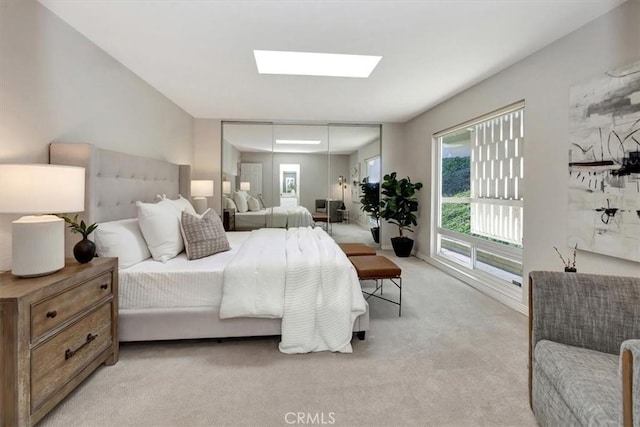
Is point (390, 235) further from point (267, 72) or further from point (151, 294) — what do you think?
point (151, 294)

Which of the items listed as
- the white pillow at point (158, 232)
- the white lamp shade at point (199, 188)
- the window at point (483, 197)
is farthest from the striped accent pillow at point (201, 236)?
the window at point (483, 197)

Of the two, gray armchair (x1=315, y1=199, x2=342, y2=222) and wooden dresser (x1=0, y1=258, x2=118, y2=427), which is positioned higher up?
gray armchair (x1=315, y1=199, x2=342, y2=222)

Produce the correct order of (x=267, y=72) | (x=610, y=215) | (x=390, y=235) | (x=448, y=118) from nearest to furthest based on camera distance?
(x=610, y=215), (x=267, y=72), (x=448, y=118), (x=390, y=235)

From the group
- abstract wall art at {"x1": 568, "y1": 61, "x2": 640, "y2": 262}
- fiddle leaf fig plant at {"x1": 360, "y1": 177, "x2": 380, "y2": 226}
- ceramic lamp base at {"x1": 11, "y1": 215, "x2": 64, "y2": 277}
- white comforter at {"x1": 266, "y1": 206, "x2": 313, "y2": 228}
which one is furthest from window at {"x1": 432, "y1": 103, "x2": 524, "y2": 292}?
ceramic lamp base at {"x1": 11, "y1": 215, "x2": 64, "y2": 277}

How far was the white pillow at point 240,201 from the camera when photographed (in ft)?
18.5

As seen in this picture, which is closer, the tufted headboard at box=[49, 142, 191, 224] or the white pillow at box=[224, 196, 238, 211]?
the tufted headboard at box=[49, 142, 191, 224]

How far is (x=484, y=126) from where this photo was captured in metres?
3.79

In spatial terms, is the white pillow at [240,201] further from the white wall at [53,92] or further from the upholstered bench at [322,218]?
the white wall at [53,92]

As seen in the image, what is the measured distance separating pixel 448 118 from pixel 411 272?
228 centimetres

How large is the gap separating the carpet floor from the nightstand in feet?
10.9

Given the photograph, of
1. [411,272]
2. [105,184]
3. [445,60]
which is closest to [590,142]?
[445,60]

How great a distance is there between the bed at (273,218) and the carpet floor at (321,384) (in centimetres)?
335

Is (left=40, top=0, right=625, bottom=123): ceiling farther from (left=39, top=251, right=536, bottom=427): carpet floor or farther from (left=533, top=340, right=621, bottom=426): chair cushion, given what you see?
(left=39, top=251, right=536, bottom=427): carpet floor

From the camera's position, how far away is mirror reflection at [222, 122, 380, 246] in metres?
5.62
